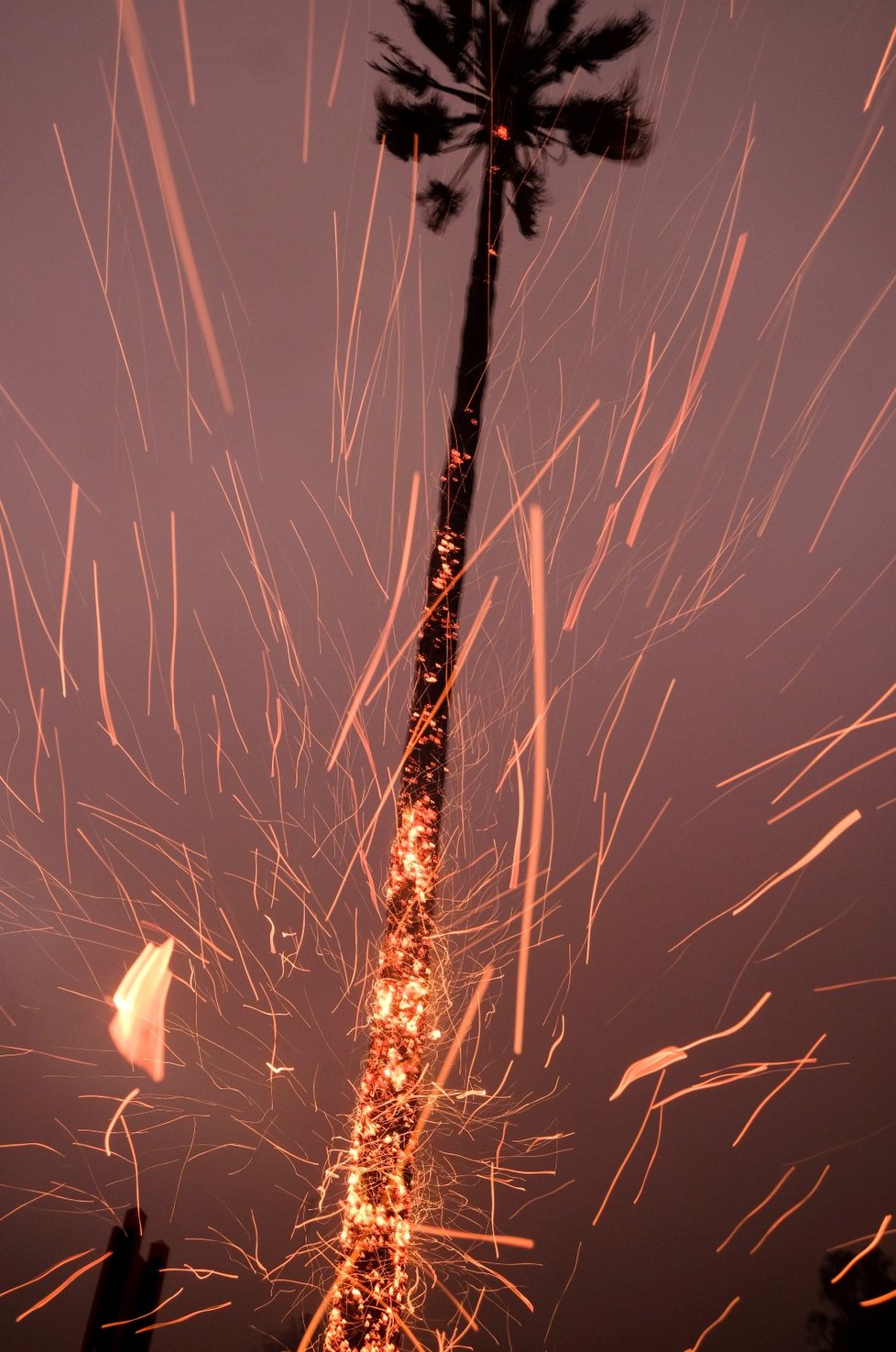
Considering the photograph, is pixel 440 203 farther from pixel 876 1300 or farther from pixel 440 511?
pixel 876 1300

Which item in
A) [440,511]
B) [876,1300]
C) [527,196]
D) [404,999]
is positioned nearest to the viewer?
[404,999]

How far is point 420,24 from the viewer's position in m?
3.86

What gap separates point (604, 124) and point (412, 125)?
0.80m

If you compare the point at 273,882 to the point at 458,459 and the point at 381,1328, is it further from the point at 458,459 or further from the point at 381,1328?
the point at 458,459

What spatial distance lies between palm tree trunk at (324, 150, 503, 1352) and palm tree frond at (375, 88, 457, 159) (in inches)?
55.0

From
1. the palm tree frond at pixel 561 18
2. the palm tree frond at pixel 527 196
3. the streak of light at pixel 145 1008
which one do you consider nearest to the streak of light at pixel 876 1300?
the streak of light at pixel 145 1008

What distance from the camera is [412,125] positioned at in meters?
3.98

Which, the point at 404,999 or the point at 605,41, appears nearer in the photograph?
the point at 404,999

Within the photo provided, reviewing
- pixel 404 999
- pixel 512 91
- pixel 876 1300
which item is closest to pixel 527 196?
pixel 512 91

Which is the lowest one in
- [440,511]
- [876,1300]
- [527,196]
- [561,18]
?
[876,1300]

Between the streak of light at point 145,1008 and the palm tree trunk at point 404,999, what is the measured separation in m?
1.10

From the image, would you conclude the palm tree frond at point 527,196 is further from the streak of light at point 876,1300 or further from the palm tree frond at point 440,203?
the streak of light at point 876,1300

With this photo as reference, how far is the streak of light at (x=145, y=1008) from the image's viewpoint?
3.45 m

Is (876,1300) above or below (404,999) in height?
below
